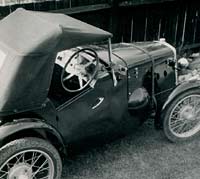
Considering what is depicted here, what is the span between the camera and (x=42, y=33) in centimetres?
362

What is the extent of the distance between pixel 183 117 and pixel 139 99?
0.70m

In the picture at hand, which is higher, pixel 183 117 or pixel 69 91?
pixel 69 91

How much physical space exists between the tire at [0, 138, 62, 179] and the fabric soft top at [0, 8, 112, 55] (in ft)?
2.76

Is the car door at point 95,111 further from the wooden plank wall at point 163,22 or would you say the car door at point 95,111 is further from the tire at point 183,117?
the wooden plank wall at point 163,22

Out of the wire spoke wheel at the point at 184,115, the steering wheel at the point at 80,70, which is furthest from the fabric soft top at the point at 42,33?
the wire spoke wheel at the point at 184,115

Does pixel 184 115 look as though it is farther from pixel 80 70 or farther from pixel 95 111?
pixel 80 70

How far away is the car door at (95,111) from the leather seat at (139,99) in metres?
0.10

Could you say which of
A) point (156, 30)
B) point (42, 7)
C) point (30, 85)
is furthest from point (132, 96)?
point (156, 30)

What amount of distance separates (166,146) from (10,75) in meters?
2.27

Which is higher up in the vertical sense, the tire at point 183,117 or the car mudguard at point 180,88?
the car mudguard at point 180,88

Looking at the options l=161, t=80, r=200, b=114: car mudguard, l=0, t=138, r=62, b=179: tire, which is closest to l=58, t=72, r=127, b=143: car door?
l=0, t=138, r=62, b=179: tire

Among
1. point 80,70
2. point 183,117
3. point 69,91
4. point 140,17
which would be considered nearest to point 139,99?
point 183,117

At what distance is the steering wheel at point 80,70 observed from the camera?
13.3 feet

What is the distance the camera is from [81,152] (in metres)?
4.46
